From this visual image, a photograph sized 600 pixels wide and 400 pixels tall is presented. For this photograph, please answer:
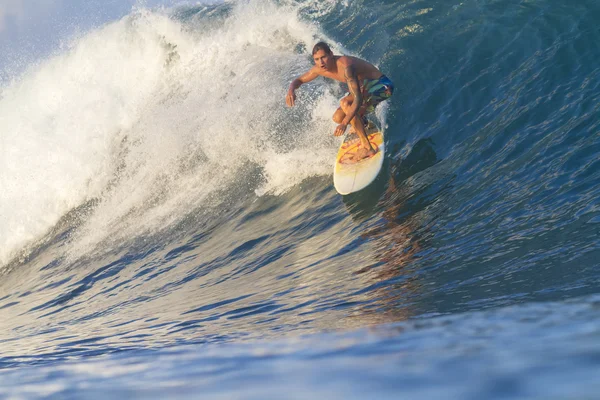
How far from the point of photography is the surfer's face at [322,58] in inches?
260

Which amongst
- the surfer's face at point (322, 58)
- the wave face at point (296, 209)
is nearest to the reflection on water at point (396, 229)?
the wave face at point (296, 209)

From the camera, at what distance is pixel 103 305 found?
6109 millimetres

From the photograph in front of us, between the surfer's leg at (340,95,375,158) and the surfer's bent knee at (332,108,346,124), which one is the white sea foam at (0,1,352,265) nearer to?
the surfer's leg at (340,95,375,158)

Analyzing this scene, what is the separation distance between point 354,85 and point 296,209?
1.61m

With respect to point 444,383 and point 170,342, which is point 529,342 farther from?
point 170,342

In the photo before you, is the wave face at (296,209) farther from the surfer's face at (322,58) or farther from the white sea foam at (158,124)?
the surfer's face at (322,58)

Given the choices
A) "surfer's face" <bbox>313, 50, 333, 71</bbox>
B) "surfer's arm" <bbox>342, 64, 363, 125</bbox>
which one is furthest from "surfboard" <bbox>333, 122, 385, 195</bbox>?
"surfer's face" <bbox>313, 50, 333, 71</bbox>

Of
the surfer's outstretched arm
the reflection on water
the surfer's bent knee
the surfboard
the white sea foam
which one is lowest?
the reflection on water

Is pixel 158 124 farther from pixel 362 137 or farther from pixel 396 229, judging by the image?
pixel 396 229

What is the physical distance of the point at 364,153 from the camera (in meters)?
7.30

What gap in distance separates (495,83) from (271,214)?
10.7 ft

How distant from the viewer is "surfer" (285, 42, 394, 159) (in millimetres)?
6625

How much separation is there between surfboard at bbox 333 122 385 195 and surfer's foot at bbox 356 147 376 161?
44mm

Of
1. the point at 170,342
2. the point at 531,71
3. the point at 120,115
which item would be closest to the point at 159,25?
the point at 120,115
